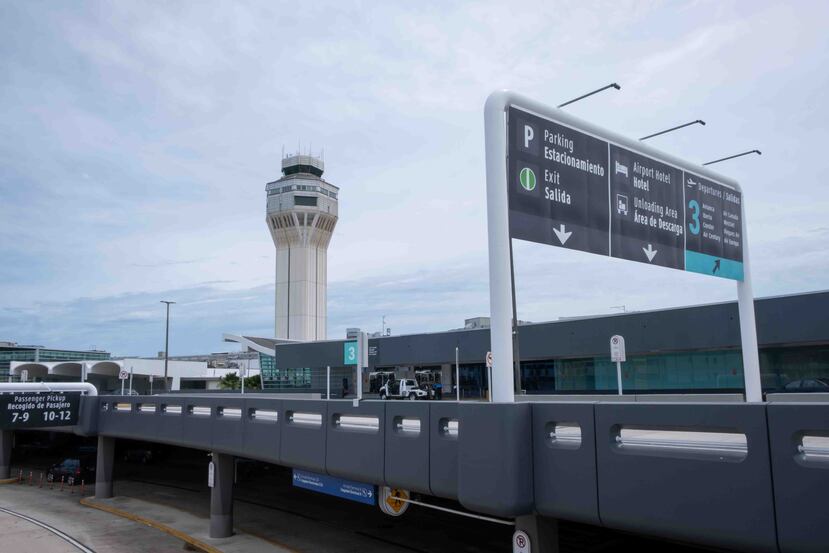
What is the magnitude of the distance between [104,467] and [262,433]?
573 inches

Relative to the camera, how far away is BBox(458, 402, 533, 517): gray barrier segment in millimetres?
7809

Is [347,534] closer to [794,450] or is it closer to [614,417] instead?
[614,417]

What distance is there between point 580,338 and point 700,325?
25.0 ft

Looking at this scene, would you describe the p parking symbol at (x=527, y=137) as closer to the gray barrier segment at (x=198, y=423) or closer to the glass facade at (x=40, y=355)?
the gray barrier segment at (x=198, y=423)

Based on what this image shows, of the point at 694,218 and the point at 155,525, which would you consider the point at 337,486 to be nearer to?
the point at 694,218

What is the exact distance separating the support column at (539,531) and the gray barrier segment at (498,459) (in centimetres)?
107

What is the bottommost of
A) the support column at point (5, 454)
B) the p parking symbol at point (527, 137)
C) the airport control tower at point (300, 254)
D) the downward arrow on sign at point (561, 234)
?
the support column at point (5, 454)

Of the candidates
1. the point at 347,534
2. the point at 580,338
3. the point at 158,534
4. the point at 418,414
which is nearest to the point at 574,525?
the point at 347,534

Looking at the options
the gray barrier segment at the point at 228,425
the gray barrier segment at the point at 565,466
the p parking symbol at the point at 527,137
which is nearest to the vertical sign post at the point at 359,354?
the gray barrier segment at the point at 228,425

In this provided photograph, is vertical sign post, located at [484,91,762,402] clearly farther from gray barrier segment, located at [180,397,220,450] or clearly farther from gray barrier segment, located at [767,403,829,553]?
gray barrier segment, located at [180,397,220,450]

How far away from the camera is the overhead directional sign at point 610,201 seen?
8750mm

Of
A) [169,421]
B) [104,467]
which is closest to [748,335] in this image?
[169,421]

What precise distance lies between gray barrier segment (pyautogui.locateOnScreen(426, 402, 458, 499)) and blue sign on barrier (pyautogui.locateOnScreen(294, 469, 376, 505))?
3061 millimetres

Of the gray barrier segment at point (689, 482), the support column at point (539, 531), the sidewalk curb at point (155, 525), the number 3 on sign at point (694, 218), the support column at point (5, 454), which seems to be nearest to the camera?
the gray barrier segment at point (689, 482)
